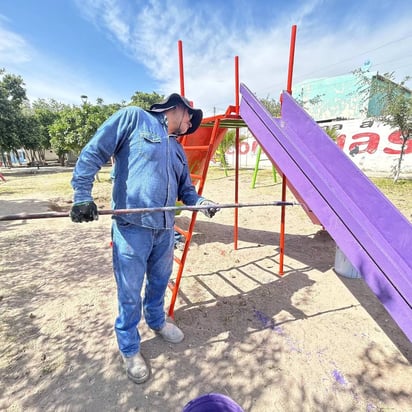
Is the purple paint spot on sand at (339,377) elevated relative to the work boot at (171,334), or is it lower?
lower

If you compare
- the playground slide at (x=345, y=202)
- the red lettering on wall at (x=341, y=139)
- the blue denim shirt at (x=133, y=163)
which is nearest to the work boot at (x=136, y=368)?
the blue denim shirt at (x=133, y=163)

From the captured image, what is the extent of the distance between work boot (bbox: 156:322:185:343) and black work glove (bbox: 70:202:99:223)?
131cm

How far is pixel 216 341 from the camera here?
7.88ft

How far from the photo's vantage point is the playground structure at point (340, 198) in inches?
62.4

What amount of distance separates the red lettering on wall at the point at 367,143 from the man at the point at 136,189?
50.6 feet

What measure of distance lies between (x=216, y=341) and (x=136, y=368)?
29.7 inches

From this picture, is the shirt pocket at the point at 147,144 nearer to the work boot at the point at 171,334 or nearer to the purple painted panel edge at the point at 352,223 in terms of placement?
the purple painted panel edge at the point at 352,223

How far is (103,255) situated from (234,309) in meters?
2.45

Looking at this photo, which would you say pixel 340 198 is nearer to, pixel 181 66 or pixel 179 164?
pixel 179 164

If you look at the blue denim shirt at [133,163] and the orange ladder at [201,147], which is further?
the orange ladder at [201,147]

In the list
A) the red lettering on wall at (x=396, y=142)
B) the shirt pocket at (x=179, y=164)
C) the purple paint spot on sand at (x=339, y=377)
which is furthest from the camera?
the red lettering on wall at (x=396, y=142)

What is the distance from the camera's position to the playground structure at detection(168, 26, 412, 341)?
1584mm

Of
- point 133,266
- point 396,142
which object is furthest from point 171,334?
point 396,142

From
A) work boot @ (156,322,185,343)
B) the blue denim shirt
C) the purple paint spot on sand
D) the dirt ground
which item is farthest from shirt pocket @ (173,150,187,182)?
the purple paint spot on sand
